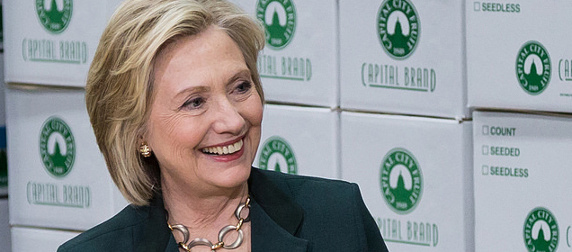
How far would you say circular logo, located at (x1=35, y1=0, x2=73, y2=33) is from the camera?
3.19 meters

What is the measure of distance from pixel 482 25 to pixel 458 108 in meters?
0.22

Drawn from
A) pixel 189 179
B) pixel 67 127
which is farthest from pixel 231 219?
pixel 67 127

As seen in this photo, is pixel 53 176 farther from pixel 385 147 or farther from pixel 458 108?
pixel 458 108

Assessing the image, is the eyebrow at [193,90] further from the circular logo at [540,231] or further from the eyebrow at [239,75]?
the circular logo at [540,231]

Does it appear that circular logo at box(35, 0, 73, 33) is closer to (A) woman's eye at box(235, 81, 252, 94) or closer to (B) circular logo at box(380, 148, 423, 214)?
(B) circular logo at box(380, 148, 423, 214)

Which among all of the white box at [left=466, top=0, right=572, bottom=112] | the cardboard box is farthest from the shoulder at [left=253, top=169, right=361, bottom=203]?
the cardboard box

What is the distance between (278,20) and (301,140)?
32 centimetres

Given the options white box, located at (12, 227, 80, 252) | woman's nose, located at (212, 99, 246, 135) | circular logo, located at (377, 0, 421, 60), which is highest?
circular logo, located at (377, 0, 421, 60)

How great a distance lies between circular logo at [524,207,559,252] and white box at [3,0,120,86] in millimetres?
1334

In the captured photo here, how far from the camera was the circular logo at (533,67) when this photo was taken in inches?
94.3

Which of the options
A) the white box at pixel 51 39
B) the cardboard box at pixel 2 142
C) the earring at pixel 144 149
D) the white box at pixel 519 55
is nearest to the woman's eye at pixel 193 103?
the earring at pixel 144 149

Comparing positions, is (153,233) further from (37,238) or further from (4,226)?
Answer: (4,226)

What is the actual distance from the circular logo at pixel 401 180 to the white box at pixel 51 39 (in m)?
0.94

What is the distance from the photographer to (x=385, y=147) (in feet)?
8.88
